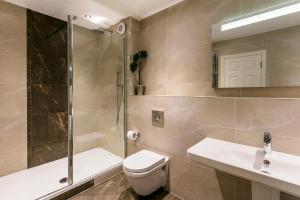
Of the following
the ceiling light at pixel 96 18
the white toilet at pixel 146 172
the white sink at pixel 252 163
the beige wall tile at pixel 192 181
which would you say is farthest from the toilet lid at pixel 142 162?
the ceiling light at pixel 96 18

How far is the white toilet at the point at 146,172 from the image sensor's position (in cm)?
157

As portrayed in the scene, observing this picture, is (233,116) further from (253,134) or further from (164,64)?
(164,64)

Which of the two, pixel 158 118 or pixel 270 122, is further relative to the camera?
pixel 158 118

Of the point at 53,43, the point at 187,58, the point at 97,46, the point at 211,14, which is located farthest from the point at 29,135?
the point at 211,14

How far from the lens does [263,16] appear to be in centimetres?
137

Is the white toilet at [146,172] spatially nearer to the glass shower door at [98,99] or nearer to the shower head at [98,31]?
the glass shower door at [98,99]

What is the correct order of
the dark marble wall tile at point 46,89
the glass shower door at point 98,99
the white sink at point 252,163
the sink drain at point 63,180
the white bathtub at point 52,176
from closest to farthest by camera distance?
1. the white sink at point 252,163
2. the white bathtub at point 52,176
3. the sink drain at point 63,180
4. the dark marble wall tile at point 46,89
5. the glass shower door at point 98,99

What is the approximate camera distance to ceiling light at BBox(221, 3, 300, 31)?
1.24 metres

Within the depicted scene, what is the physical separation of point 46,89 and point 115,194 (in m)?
1.75

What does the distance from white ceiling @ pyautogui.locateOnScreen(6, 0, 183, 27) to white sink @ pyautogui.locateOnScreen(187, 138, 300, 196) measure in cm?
176

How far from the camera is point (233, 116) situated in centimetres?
141

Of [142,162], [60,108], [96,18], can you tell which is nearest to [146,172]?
[142,162]

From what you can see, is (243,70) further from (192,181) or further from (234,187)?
(192,181)

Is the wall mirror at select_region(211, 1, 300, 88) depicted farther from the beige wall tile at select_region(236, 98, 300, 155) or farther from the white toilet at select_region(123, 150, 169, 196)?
the white toilet at select_region(123, 150, 169, 196)
